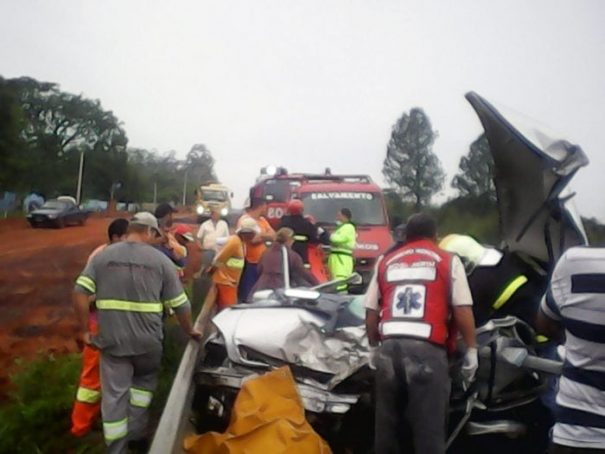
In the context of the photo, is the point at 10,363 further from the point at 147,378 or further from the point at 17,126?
the point at 17,126

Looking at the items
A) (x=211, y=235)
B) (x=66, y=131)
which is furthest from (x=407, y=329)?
(x=66, y=131)

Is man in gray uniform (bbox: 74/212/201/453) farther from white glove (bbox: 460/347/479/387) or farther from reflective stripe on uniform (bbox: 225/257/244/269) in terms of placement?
reflective stripe on uniform (bbox: 225/257/244/269)

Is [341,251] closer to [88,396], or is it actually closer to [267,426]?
[88,396]

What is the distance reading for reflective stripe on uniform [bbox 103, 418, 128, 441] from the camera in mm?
5363

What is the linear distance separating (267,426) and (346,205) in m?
10.1

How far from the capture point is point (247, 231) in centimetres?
891

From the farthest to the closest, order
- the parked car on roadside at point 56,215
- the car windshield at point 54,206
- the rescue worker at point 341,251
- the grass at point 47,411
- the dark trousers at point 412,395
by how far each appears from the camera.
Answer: the car windshield at point 54,206 → the parked car on roadside at point 56,215 → the rescue worker at point 341,251 → the grass at point 47,411 → the dark trousers at point 412,395

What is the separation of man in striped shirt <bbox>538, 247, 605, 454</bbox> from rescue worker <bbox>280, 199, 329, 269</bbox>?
7.06 m

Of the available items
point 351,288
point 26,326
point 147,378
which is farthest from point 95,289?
point 26,326

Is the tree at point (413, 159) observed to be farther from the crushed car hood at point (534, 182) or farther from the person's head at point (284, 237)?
the crushed car hood at point (534, 182)

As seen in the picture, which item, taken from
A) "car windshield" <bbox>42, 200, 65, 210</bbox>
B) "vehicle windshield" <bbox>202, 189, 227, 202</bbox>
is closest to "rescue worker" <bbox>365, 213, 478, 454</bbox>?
"vehicle windshield" <bbox>202, 189, 227, 202</bbox>

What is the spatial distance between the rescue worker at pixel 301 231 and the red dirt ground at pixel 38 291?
2.86 m

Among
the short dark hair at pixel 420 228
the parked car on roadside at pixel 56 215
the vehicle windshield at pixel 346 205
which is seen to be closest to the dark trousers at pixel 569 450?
the short dark hair at pixel 420 228

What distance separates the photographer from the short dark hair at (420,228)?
464 cm
